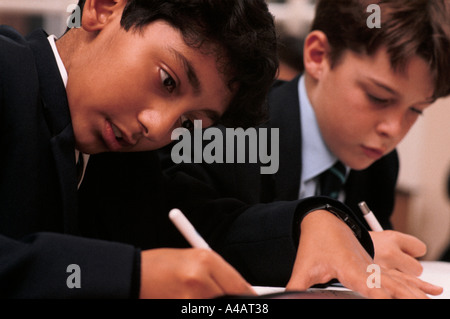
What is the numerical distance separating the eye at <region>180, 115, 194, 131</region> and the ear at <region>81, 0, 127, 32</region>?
0.14m

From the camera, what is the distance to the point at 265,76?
68cm

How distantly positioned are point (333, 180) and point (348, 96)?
141 millimetres

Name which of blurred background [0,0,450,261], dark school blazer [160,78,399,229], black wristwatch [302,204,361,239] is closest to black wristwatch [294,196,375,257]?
black wristwatch [302,204,361,239]

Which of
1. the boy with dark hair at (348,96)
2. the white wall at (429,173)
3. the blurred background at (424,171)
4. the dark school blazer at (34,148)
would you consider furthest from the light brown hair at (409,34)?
the white wall at (429,173)

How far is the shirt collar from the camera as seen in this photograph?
0.91m

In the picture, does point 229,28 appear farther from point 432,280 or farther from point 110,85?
point 432,280

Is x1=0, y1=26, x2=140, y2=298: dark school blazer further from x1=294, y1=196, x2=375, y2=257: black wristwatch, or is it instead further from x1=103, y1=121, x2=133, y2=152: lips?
x1=294, y1=196, x2=375, y2=257: black wristwatch

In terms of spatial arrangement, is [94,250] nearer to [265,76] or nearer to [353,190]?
[265,76]

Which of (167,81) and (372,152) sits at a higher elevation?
(167,81)

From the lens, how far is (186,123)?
66cm

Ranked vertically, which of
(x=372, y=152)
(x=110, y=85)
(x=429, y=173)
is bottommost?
(x=429, y=173)

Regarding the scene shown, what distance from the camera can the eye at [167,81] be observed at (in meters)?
0.60

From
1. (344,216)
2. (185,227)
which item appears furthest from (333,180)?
(185,227)

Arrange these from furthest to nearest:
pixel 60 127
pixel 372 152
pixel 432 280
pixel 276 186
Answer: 1. pixel 372 152
2. pixel 276 186
3. pixel 432 280
4. pixel 60 127
